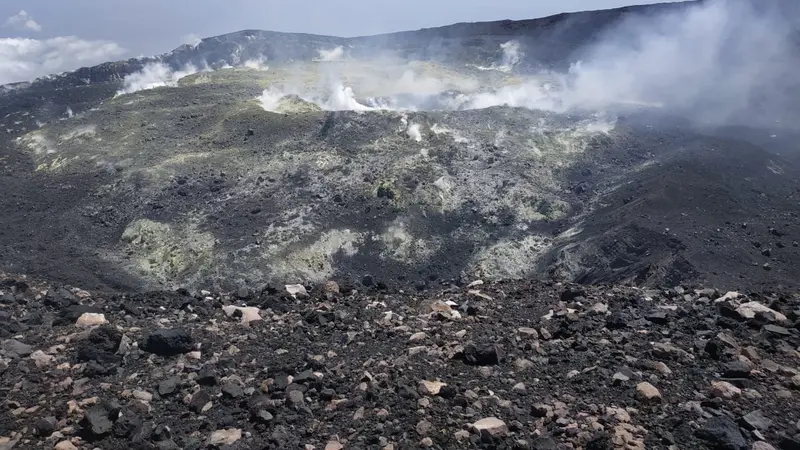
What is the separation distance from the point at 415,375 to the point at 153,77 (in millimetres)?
46280

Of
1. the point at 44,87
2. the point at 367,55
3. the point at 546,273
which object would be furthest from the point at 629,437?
the point at 367,55

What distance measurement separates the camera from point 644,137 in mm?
26172

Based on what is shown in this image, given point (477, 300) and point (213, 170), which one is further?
point (213, 170)

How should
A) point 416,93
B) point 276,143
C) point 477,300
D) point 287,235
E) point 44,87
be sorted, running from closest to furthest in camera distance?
1. point 477,300
2. point 287,235
3. point 276,143
4. point 416,93
5. point 44,87

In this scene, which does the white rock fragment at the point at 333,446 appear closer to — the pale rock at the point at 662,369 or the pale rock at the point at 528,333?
the pale rock at the point at 528,333

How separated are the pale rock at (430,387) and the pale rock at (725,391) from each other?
3283 millimetres

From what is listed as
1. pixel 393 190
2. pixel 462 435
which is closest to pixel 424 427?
pixel 462 435

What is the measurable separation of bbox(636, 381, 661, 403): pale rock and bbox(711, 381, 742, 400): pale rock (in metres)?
0.66

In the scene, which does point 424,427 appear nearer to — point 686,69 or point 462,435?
point 462,435

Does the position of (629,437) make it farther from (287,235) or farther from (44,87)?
(44,87)

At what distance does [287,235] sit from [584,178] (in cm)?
1240

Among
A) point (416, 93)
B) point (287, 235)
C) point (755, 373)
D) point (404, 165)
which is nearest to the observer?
point (755, 373)

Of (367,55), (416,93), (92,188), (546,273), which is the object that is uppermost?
(367,55)

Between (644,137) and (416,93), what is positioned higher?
(416,93)
